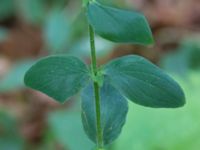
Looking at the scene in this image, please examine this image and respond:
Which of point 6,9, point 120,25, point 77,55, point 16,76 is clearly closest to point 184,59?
point 77,55

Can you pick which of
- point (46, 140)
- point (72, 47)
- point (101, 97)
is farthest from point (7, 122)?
→ point (101, 97)

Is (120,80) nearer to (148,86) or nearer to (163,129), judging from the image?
(148,86)

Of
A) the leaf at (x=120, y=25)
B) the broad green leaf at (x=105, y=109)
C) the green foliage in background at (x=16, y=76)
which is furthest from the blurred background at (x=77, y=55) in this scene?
the leaf at (x=120, y=25)

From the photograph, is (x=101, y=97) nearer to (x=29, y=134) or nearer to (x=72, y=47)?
(x=72, y=47)

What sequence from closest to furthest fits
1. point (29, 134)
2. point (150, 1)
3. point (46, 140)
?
point (46, 140)
point (29, 134)
point (150, 1)

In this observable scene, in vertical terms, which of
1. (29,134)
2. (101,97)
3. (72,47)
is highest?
(101,97)

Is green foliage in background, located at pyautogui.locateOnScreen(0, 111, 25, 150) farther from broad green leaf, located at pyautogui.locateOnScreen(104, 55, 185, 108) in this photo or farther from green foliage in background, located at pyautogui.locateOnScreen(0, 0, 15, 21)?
broad green leaf, located at pyautogui.locateOnScreen(104, 55, 185, 108)

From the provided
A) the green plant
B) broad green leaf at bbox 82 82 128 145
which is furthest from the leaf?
broad green leaf at bbox 82 82 128 145
